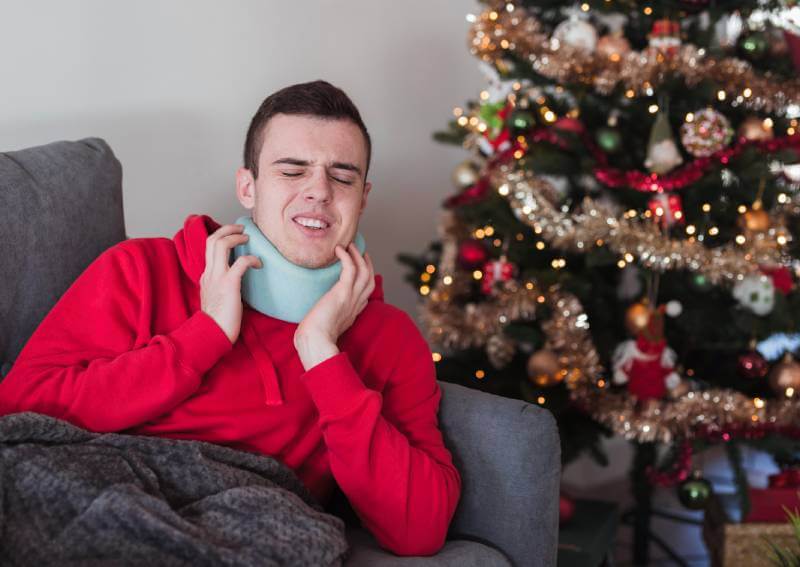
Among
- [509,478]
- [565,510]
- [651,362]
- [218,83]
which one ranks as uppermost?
[218,83]

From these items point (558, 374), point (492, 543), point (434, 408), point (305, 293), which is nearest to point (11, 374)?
point (305, 293)

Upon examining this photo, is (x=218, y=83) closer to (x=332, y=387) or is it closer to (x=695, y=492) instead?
(x=332, y=387)

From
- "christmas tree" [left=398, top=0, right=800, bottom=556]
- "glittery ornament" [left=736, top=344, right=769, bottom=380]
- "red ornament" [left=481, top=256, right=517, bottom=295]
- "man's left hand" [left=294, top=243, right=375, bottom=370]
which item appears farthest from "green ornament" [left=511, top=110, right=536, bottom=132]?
"man's left hand" [left=294, top=243, right=375, bottom=370]

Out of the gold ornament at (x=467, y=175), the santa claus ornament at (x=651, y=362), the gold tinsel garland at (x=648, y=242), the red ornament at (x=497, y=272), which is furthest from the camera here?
the gold ornament at (x=467, y=175)

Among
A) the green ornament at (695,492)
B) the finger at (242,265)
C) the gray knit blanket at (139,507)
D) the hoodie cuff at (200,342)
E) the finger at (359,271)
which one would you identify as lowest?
the green ornament at (695,492)

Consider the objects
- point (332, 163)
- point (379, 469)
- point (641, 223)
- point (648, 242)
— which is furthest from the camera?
point (641, 223)

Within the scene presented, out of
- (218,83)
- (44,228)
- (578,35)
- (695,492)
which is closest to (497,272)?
(578,35)

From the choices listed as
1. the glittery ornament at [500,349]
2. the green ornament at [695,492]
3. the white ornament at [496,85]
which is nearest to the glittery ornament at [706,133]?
the white ornament at [496,85]

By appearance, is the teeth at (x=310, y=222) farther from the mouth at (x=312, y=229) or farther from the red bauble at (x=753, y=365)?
the red bauble at (x=753, y=365)

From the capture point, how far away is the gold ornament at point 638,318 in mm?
2061

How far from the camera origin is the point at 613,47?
79.6 inches

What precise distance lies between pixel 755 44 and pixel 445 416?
130cm

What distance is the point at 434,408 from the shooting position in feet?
4.49

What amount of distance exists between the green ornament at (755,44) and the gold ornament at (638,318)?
660 mm
